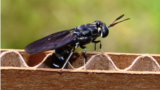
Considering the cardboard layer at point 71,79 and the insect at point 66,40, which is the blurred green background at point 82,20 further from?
the cardboard layer at point 71,79

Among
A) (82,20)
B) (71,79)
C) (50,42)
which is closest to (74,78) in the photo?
(71,79)

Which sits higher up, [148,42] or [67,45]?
[67,45]

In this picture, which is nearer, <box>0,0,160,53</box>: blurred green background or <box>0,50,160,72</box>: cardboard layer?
<box>0,50,160,72</box>: cardboard layer

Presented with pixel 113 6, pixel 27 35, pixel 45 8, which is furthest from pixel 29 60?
pixel 113 6

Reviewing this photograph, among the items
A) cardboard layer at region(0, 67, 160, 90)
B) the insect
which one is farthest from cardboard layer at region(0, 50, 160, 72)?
cardboard layer at region(0, 67, 160, 90)

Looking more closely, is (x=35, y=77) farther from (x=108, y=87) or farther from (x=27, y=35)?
(x=27, y=35)

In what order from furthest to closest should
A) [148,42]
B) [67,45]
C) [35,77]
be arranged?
[148,42] → [67,45] → [35,77]

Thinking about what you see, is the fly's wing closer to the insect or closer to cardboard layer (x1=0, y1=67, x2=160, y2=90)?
the insect

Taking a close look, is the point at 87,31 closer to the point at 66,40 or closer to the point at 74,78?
the point at 66,40
